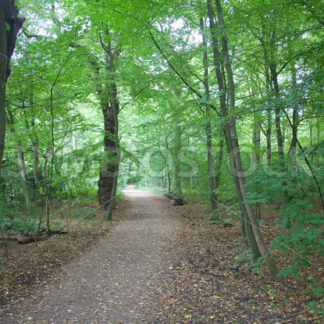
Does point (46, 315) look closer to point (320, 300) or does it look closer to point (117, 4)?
point (320, 300)

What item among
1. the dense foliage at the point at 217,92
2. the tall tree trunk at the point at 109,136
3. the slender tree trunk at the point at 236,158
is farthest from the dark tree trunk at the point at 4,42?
the tall tree trunk at the point at 109,136

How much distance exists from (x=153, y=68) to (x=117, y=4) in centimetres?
398

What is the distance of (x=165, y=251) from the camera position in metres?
6.95

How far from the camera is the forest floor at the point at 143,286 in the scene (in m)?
3.73

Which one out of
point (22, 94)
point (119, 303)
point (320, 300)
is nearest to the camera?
point (320, 300)

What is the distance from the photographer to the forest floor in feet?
12.2

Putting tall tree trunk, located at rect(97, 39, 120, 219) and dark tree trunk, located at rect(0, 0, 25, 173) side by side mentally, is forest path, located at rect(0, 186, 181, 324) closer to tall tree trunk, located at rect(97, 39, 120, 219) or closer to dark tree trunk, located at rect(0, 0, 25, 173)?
dark tree trunk, located at rect(0, 0, 25, 173)

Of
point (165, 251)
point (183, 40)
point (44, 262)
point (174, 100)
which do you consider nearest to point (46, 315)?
point (44, 262)

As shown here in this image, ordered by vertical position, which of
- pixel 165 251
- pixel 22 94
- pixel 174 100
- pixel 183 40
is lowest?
pixel 165 251

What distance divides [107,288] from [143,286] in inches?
26.8

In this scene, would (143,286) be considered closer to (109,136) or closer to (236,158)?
(236,158)

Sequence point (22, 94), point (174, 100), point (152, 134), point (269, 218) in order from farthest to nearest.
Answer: point (152, 134) < point (174, 100) < point (269, 218) < point (22, 94)

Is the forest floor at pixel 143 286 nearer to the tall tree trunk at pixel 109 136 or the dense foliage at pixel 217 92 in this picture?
the dense foliage at pixel 217 92

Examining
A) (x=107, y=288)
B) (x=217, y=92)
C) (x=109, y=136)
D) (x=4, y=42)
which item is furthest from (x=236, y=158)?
(x=109, y=136)
